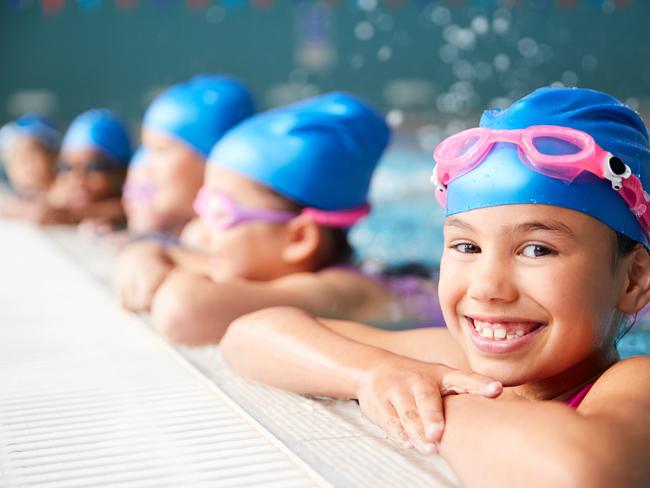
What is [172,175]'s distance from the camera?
473cm

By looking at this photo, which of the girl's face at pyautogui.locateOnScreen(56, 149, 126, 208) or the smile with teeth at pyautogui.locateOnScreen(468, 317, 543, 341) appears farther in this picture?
the girl's face at pyautogui.locateOnScreen(56, 149, 126, 208)

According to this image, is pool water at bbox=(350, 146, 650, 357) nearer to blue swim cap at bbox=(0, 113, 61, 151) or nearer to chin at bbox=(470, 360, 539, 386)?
chin at bbox=(470, 360, 539, 386)

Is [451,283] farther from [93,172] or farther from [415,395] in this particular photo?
[93,172]

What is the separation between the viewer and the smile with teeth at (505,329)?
5.74 ft

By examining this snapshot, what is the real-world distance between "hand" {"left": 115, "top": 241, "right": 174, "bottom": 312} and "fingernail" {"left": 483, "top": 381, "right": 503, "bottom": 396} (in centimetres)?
202

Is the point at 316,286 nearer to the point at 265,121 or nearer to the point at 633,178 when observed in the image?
the point at 265,121

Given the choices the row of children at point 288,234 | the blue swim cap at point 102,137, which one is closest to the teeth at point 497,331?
the row of children at point 288,234

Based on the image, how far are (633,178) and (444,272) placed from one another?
1.43ft

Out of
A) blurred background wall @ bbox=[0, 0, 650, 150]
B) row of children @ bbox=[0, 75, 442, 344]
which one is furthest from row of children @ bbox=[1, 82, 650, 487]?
blurred background wall @ bbox=[0, 0, 650, 150]

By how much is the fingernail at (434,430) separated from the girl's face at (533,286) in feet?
0.63

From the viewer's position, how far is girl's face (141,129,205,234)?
15.5 feet

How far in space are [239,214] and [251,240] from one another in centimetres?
11

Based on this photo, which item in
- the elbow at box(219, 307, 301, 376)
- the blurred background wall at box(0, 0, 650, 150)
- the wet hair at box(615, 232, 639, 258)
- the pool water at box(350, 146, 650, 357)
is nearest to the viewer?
the wet hair at box(615, 232, 639, 258)

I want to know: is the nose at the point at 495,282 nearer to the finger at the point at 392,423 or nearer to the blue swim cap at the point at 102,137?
the finger at the point at 392,423
